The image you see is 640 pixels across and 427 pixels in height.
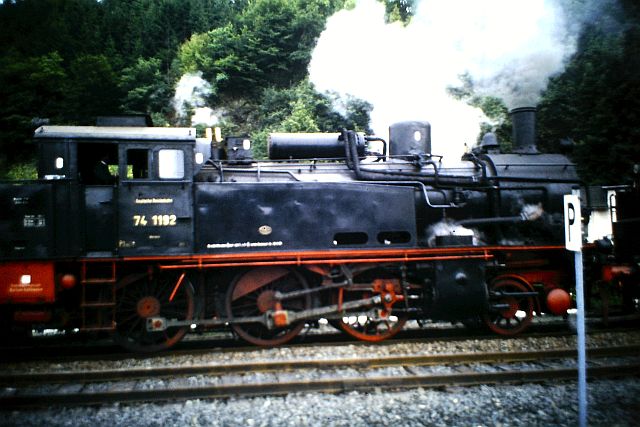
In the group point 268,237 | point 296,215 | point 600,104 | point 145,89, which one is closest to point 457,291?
point 296,215

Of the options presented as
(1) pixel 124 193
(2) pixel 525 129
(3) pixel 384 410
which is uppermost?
(2) pixel 525 129

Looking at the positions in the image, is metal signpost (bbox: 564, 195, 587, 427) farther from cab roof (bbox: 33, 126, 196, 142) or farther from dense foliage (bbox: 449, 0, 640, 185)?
dense foliage (bbox: 449, 0, 640, 185)

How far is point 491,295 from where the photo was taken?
7238mm

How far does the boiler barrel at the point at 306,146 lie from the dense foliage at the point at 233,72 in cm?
347

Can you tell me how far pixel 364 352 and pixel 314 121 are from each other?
54.3 feet

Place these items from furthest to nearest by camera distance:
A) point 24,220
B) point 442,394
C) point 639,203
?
1. point 639,203
2. point 24,220
3. point 442,394

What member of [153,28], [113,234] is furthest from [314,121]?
[153,28]

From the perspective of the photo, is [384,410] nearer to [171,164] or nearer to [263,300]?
[263,300]

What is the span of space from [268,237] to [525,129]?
16.7ft

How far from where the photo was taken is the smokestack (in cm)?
820

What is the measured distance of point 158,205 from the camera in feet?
20.7

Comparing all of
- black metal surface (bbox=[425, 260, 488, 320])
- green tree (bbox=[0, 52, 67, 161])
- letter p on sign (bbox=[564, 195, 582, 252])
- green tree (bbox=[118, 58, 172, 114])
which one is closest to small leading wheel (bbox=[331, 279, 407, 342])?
black metal surface (bbox=[425, 260, 488, 320])

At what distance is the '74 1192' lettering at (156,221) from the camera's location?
625 centimetres

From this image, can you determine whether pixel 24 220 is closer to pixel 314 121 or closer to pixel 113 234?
pixel 113 234
